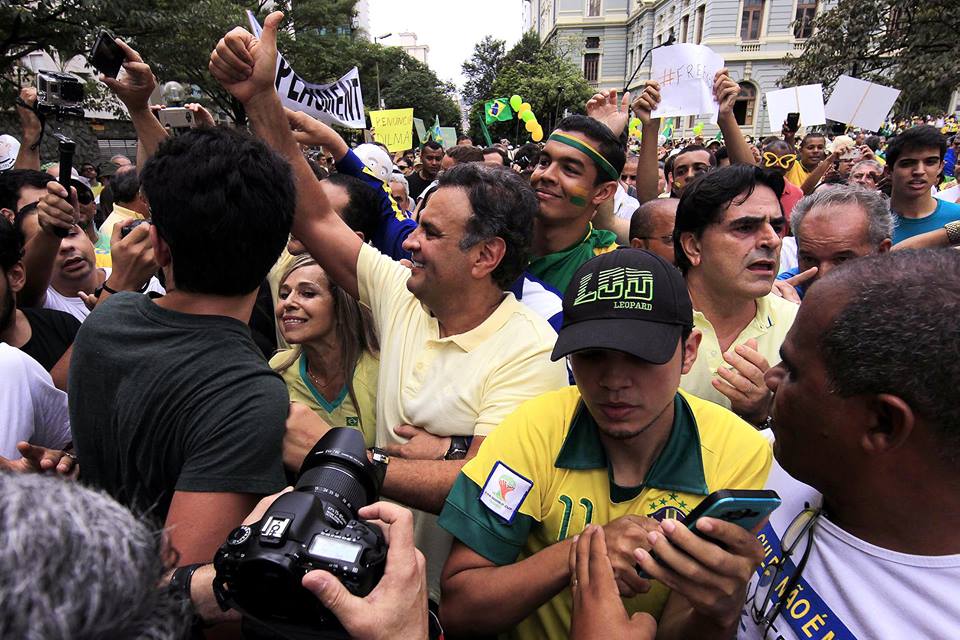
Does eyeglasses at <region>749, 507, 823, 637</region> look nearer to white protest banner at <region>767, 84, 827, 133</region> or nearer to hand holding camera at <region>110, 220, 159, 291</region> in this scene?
hand holding camera at <region>110, 220, 159, 291</region>

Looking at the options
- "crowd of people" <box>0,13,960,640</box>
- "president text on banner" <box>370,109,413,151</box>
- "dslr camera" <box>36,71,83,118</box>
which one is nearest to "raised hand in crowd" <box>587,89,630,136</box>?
"crowd of people" <box>0,13,960,640</box>

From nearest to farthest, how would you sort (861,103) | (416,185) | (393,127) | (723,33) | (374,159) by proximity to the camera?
(374,159), (861,103), (416,185), (393,127), (723,33)

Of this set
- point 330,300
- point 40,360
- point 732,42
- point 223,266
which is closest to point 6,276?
point 40,360

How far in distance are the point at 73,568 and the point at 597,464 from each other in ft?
3.90

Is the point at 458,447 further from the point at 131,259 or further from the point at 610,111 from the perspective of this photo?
the point at 610,111

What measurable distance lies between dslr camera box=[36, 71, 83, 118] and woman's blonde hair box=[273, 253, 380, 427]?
157 cm

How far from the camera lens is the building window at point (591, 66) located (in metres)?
63.5

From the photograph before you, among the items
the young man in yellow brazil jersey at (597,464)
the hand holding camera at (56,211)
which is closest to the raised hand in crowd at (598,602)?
the young man in yellow brazil jersey at (597,464)

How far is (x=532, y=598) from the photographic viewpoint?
1389 millimetres

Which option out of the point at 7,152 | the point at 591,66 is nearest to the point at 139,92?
the point at 7,152

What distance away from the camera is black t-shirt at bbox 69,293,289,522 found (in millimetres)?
1317

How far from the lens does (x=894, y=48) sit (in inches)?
800

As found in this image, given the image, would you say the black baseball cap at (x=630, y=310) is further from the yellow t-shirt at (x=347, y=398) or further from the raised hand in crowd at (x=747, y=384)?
the yellow t-shirt at (x=347, y=398)

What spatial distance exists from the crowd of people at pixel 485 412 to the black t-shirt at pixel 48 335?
0.4 inches
